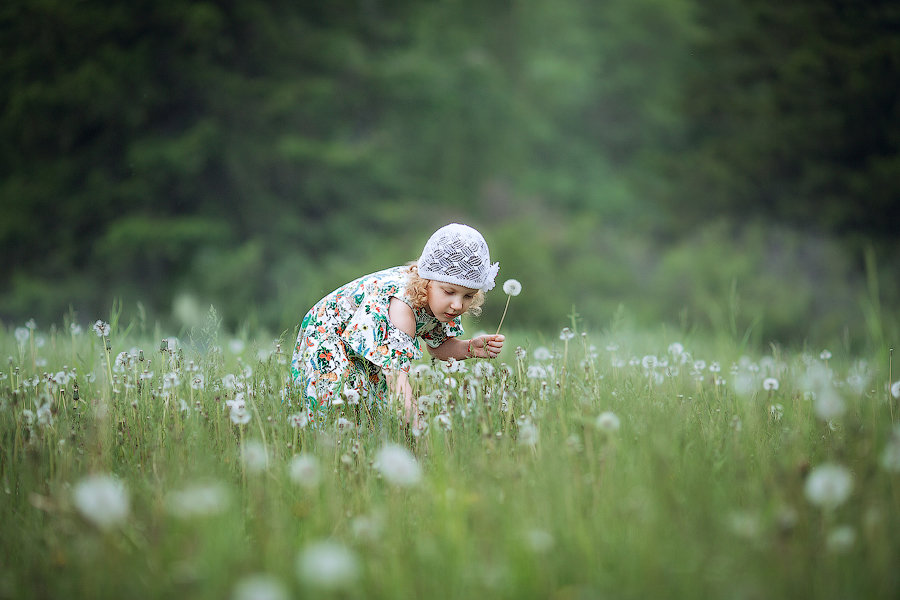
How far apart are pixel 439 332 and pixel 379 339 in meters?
0.67

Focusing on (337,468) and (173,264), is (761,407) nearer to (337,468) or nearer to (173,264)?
(337,468)

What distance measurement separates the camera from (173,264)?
1756 centimetres

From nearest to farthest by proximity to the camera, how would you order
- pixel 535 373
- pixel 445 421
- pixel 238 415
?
pixel 238 415, pixel 445 421, pixel 535 373

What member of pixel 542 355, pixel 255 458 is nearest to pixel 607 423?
pixel 255 458

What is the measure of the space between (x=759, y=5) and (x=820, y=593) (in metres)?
20.8

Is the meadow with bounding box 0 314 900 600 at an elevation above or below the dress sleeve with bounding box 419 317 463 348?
below

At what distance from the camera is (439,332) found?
442cm

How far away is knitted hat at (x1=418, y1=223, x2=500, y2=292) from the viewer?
3.83 meters

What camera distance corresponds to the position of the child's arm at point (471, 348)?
13.3ft

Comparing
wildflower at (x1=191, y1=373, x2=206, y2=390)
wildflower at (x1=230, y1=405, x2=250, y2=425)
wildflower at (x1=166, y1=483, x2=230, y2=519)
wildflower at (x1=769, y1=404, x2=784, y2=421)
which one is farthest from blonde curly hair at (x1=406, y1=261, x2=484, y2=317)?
wildflower at (x1=166, y1=483, x2=230, y2=519)

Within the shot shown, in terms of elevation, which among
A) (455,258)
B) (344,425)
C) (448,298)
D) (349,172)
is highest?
(349,172)

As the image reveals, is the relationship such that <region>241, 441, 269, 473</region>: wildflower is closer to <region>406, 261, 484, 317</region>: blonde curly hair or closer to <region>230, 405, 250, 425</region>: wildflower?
<region>230, 405, 250, 425</region>: wildflower

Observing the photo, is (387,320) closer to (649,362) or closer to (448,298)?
(448,298)

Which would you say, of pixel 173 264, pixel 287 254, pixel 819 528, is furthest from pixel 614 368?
pixel 173 264
